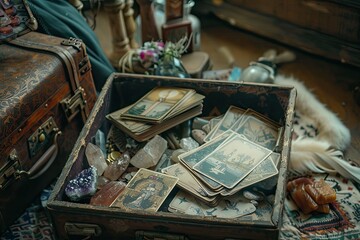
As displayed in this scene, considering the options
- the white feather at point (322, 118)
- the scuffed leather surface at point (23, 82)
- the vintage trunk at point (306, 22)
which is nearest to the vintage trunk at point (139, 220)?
the scuffed leather surface at point (23, 82)

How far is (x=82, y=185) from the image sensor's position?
149cm

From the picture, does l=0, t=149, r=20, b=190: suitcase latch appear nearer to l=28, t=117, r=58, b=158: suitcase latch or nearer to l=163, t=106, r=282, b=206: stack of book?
l=28, t=117, r=58, b=158: suitcase latch

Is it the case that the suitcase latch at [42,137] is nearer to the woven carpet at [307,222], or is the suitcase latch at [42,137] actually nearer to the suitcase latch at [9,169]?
the suitcase latch at [9,169]

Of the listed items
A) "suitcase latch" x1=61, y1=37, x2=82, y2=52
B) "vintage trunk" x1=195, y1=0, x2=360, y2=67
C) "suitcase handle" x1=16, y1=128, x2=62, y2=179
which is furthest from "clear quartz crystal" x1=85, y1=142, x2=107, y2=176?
"vintage trunk" x1=195, y1=0, x2=360, y2=67

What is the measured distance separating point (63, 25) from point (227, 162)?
1.06 metres

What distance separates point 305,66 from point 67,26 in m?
1.51

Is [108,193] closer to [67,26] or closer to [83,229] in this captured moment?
[83,229]

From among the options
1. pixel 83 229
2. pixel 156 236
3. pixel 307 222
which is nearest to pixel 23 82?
pixel 83 229

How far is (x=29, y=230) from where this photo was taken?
188 centimetres

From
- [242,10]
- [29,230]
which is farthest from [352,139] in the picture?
[29,230]

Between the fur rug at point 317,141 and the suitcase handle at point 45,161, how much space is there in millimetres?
1011

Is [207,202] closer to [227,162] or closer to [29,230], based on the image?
[227,162]

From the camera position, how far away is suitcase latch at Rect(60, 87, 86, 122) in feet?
6.23

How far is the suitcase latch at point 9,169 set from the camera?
64.3 inches
